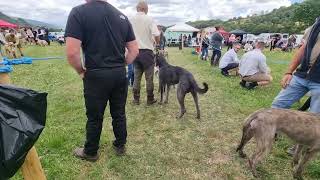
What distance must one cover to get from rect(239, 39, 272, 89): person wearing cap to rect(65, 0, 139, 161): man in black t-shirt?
6.03 metres

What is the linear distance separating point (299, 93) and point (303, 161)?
3.08 ft

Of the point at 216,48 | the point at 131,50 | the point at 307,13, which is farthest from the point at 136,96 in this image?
the point at 307,13

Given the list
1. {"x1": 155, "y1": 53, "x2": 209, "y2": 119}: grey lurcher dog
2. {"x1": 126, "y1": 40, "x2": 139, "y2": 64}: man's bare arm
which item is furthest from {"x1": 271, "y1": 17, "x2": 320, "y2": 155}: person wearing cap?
{"x1": 126, "y1": 40, "x2": 139, "y2": 64}: man's bare arm

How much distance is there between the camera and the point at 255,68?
9.22 m

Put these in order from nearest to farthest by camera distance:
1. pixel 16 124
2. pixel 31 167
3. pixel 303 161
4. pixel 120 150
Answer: pixel 16 124, pixel 31 167, pixel 303 161, pixel 120 150

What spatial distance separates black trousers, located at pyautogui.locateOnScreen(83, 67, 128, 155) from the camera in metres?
3.68

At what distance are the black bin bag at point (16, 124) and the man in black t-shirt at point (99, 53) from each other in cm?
118

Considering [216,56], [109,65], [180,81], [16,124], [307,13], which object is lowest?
[216,56]

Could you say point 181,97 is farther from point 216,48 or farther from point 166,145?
point 216,48

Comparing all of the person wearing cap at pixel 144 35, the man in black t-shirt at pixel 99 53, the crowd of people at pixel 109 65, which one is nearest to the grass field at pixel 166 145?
the crowd of people at pixel 109 65

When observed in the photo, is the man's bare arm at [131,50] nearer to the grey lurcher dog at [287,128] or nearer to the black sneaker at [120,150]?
the black sneaker at [120,150]

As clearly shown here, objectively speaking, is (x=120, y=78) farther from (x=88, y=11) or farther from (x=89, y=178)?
(x=89, y=178)

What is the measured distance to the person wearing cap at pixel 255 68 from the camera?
360 inches

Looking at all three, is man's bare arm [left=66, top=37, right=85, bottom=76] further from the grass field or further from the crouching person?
the crouching person
